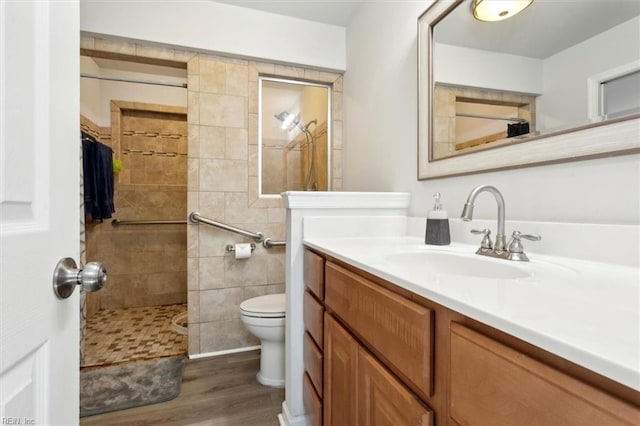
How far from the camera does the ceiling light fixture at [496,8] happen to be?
1001 mm

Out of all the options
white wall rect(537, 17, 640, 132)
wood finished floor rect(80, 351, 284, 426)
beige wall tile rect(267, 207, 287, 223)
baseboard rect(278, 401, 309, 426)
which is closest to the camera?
white wall rect(537, 17, 640, 132)

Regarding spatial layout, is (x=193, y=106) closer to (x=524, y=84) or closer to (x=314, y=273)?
(x=314, y=273)

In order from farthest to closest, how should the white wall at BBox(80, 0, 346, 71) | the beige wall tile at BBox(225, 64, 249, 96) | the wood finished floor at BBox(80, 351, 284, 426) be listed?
the beige wall tile at BBox(225, 64, 249, 96), the white wall at BBox(80, 0, 346, 71), the wood finished floor at BBox(80, 351, 284, 426)

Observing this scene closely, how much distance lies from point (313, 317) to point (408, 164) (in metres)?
0.90

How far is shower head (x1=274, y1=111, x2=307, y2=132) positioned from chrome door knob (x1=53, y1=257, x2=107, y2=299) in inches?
79.6

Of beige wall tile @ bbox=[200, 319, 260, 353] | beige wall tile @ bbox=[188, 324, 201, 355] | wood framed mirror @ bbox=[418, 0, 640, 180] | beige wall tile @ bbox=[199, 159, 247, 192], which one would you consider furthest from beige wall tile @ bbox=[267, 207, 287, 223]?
wood framed mirror @ bbox=[418, 0, 640, 180]

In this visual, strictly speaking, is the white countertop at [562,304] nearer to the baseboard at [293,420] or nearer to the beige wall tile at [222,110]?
the baseboard at [293,420]

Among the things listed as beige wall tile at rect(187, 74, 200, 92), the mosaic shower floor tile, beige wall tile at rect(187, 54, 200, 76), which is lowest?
the mosaic shower floor tile

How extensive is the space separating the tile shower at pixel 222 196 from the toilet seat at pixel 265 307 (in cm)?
30

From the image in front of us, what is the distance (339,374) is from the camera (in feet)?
2.96

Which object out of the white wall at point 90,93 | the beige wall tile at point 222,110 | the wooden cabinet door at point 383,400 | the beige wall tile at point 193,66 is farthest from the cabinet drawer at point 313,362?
the white wall at point 90,93

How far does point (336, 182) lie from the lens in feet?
7.98

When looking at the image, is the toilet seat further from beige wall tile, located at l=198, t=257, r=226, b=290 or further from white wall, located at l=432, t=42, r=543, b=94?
white wall, located at l=432, t=42, r=543, b=94

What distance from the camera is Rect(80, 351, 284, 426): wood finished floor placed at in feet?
4.68
